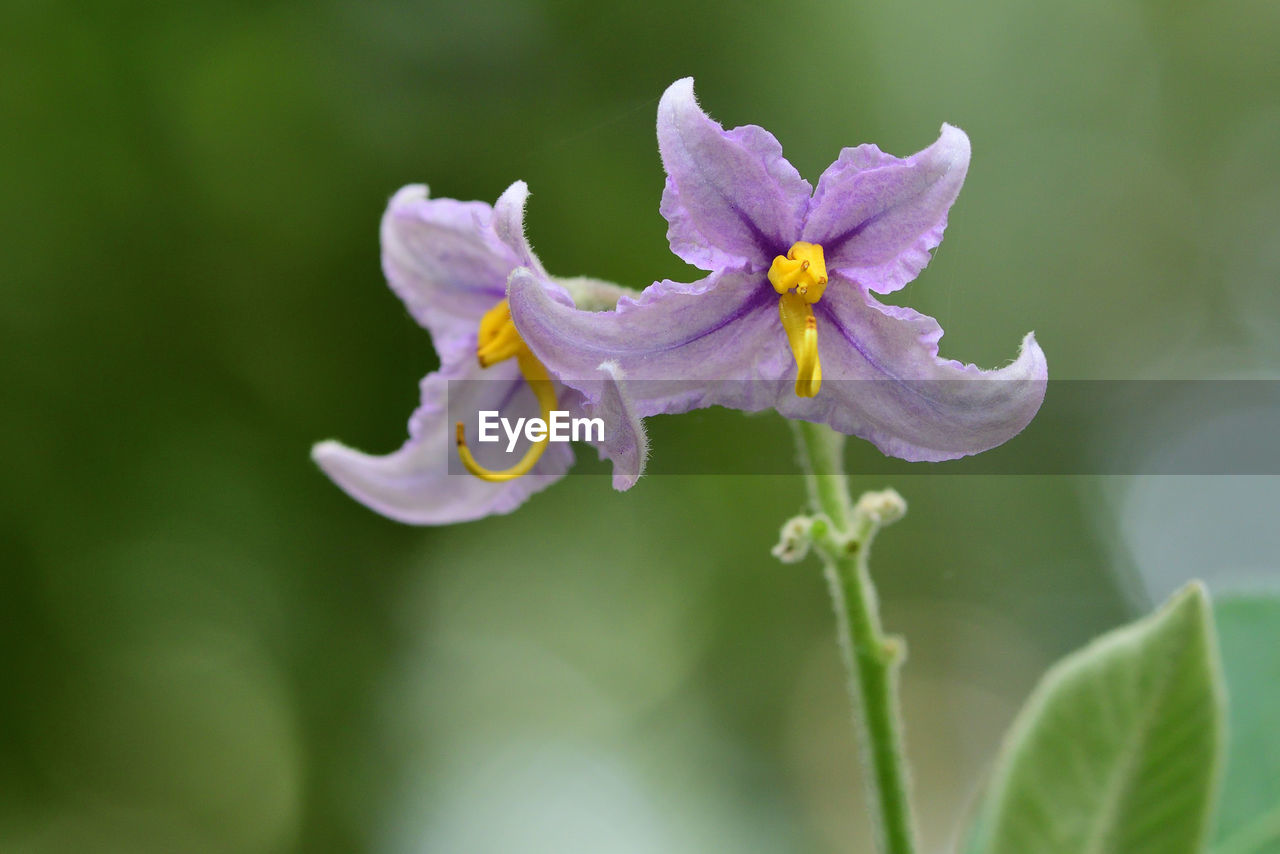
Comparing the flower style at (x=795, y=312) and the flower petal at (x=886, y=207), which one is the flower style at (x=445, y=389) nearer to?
the flower style at (x=795, y=312)

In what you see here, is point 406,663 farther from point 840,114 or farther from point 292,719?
point 840,114

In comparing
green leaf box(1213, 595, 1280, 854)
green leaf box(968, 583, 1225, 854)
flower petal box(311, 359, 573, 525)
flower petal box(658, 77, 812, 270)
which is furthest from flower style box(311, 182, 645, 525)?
green leaf box(1213, 595, 1280, 854)

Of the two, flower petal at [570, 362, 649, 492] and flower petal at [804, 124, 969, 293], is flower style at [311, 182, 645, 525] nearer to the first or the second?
flower petal at [570, 362, 649, 492]

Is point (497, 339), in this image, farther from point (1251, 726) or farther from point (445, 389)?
point (1251, 726)

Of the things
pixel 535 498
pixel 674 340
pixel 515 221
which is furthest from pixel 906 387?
pixel 535 498

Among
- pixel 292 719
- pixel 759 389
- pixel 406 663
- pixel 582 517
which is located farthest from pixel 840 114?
pixel 759 389

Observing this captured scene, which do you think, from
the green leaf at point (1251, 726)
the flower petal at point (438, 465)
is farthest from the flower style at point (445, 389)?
the green leaf at point (1251, 726)
